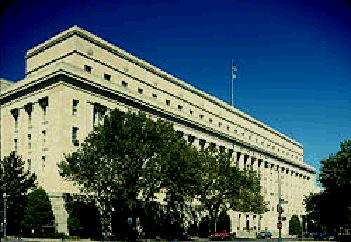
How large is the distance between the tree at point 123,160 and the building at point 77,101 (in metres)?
7.58

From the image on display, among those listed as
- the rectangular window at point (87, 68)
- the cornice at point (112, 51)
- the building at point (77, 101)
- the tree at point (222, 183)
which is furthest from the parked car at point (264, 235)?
the rectangular window at point (87, 68)

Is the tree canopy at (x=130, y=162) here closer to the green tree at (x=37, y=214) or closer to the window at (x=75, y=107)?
the green tree at (x=37, y=214)

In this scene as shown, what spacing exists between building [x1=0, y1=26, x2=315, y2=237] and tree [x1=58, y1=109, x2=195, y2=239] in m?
7.58

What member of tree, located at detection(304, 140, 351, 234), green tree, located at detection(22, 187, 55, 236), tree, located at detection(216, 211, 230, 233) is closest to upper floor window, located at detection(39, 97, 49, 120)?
green tree, located at detection(22, 187, 55, 236)

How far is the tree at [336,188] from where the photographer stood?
55.8 metres

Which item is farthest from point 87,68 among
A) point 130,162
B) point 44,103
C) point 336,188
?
point 336,188

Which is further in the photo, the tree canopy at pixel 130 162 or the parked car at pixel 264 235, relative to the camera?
the parked car at pixel 264 235

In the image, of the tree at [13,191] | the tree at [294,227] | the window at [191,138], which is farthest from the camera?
the tree at [294,227]

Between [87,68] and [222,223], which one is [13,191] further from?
[222,223]

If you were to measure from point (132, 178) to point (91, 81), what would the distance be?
1835 cm

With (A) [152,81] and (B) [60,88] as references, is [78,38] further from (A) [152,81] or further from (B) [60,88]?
(A) [152,81]

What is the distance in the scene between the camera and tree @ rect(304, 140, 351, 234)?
5575 centimetres

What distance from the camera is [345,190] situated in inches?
2213

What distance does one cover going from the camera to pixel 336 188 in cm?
5753
